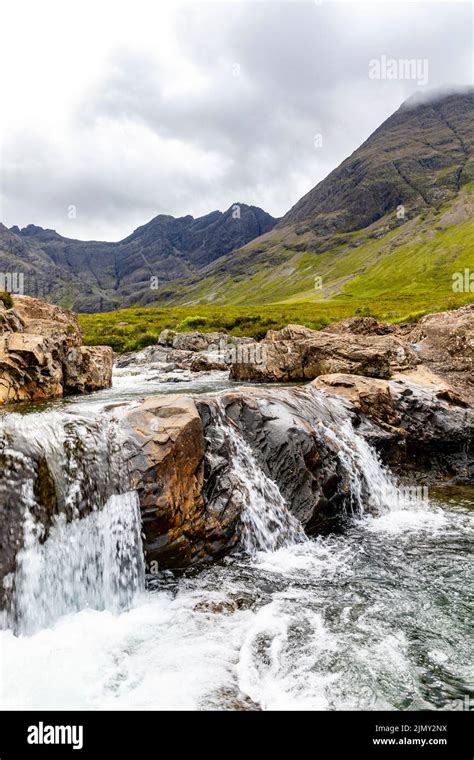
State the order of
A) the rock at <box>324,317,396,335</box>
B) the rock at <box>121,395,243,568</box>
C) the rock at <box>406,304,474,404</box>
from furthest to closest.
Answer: the rock at <box>324,317,396,335</box> → the rock at <box>406,304,474,404</box> → the rock at <box>121,395,243,568</box>

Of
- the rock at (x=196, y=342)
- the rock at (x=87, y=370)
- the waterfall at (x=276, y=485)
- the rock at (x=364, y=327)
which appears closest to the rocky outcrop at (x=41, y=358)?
the rock at (x=87, y=370)

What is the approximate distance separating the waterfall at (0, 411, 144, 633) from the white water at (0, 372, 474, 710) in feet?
0.14

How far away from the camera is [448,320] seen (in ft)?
114

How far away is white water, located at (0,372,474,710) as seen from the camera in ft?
25.6

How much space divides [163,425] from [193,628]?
223 inches

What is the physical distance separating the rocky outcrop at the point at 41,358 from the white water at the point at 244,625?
15.4m

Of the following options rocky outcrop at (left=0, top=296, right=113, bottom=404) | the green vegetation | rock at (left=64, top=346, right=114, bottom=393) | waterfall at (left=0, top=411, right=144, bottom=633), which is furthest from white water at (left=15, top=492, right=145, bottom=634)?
the green vegetation

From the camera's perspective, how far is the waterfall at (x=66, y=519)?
9797 millimetres

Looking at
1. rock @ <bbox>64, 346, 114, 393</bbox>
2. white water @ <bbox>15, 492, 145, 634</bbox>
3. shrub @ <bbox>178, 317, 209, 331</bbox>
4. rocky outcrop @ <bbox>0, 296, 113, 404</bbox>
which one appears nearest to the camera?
white water @ <bbox>15, 492, 145, 634</bbox>

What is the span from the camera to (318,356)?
3431cm

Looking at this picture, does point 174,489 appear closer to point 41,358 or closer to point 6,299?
point 41,358

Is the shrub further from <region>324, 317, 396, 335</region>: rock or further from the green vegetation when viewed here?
the green vegetation

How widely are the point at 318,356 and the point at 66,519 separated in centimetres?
2638

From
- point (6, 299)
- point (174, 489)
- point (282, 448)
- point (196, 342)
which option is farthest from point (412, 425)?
point (196, 342)
